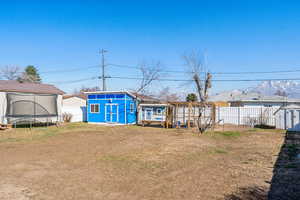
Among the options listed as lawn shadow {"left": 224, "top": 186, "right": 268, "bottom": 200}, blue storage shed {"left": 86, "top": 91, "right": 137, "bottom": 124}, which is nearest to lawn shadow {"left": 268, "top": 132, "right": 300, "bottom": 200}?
lawn shadow {"left": 224, "top": 186, "right": 268, "bottom": 200}

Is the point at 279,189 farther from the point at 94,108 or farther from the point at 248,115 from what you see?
the point at 94,108

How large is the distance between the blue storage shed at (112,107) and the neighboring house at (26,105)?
3.58m

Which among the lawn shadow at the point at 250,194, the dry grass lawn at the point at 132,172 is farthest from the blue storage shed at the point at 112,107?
the lawn shadow at the point at 250,194

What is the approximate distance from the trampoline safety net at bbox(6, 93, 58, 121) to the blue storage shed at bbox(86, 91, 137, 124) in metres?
4.13

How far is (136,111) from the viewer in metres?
22.6

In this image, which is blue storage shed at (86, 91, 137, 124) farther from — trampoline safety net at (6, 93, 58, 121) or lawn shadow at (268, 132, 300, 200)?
lawn shadow at (268, 132, 300, 200)

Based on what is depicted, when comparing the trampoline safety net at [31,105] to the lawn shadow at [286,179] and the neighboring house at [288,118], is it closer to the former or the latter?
the lawn shadow at [286,179]

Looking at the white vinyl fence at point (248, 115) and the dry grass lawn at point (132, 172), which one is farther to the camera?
the white vinyl fence at point (248, 115)

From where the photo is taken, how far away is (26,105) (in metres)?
18.0

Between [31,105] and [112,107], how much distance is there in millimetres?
6959

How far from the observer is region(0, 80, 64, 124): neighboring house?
1748 centimetres

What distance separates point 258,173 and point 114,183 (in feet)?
12.0

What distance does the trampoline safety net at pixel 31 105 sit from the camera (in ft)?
57.5

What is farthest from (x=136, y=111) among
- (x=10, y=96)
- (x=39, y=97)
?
(x=10, y=96)
